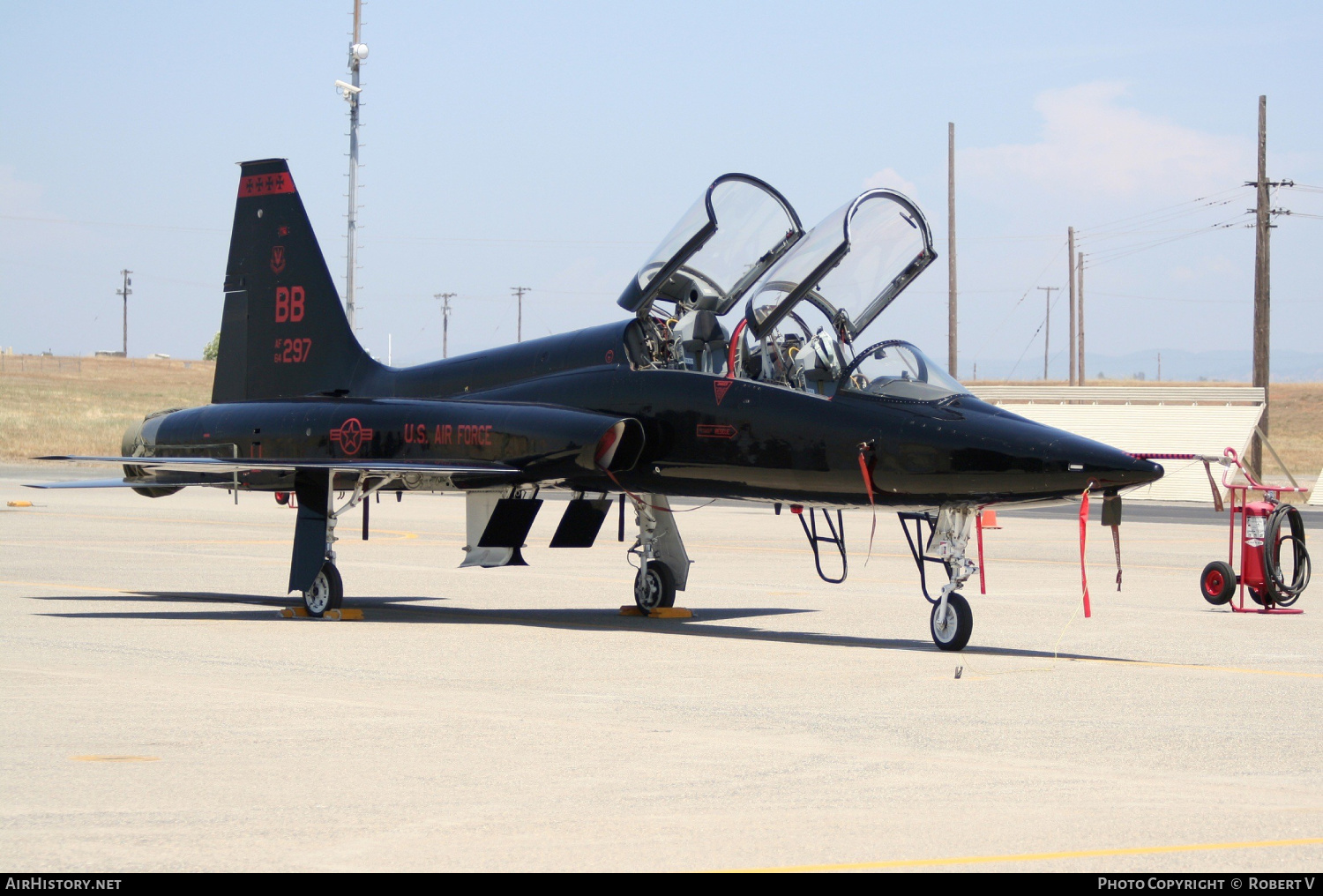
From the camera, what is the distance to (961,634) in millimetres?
12508

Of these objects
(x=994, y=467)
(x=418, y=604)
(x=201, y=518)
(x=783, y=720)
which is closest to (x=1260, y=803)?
(x=783, y=720)

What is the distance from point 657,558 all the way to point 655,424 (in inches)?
84.5

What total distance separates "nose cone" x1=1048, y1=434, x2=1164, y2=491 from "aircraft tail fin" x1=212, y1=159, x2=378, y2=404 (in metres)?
9.28

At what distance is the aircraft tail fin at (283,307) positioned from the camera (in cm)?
1841

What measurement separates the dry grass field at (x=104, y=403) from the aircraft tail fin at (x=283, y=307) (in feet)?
125

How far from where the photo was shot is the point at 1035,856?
580cm

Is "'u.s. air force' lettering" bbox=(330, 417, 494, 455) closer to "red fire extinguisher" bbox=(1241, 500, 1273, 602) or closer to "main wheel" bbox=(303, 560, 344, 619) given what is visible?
"main wheel" bbox=(303, 560, 344, 619)

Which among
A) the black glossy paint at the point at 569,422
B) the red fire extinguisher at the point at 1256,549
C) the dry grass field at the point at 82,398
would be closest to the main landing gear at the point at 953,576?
the black glossy paint at the point at 569,422

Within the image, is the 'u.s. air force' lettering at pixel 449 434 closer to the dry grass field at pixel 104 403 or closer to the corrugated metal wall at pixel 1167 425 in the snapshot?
the corrugated metal wall at pixel 1167 425

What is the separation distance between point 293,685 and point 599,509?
5972 millimetres

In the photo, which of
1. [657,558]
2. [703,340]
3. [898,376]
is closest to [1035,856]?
[898,376]

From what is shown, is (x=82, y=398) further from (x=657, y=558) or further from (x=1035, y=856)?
(x=1035, y=856)

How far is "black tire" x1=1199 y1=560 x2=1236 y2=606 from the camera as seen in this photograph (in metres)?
17.0

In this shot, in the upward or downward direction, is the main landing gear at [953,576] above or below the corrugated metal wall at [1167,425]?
below
